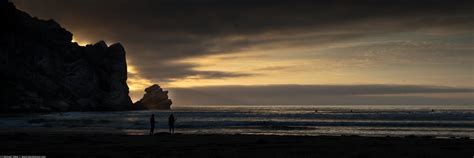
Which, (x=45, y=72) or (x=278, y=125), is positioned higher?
(x=45, y=72)

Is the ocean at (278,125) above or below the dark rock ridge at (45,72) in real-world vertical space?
below

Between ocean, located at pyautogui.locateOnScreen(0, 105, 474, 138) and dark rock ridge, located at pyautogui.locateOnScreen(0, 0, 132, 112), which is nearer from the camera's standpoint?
ocean, located at pyautogui.locateOnScreen(0, 105, 474, 138)

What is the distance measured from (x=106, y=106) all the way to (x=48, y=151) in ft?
567

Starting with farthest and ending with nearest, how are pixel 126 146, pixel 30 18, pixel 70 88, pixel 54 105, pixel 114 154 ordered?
pixel 30 18 < pixel 70 88 < pixel 54 105 < pixel 126 146 < pixel 114 154

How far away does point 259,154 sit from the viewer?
21562 mm

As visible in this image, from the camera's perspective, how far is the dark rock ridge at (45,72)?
152 m

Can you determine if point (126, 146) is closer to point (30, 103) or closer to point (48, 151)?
point (48, 151)

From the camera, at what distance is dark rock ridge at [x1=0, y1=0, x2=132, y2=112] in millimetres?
152000

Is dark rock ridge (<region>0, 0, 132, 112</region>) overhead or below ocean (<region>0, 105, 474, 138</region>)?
overhead

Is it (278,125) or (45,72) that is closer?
(278,125)

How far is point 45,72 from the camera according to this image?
17088cm

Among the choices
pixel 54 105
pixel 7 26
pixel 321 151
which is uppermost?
pixel 7 26

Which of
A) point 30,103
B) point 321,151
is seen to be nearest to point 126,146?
point 321,151

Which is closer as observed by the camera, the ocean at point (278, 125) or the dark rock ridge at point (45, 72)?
the ocean at point (278, 125)
